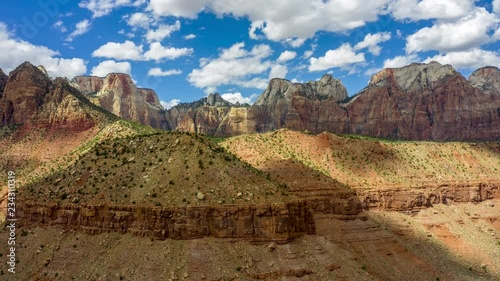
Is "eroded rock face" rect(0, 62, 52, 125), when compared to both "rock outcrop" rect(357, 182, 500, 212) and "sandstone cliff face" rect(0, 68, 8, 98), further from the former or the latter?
"rock outcrop" rect(357, 182, 500, 212)

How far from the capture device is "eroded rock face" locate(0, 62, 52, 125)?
394 feet

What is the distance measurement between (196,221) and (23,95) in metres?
98.0

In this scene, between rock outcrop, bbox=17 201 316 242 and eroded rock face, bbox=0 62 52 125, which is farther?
eroded rock face, bbox=0 62 52 125

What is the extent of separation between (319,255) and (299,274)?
422cm

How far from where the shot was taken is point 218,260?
41.7 meters

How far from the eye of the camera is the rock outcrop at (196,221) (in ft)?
144

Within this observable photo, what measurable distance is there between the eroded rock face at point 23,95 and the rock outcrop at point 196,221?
274 ft

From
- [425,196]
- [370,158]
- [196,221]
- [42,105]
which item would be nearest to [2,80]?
[42,105]

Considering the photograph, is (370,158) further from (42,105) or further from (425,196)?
(42,105)

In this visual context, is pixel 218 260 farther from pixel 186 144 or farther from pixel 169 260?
pixel 186 144

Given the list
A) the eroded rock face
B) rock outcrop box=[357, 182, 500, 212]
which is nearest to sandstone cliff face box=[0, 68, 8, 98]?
the eroded rock face

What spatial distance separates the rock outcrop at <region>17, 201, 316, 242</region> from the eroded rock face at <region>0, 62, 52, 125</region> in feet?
274

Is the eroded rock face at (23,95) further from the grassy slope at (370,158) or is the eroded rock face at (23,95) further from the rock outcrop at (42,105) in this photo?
the grassy slope at (370,158)

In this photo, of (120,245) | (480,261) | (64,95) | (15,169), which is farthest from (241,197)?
(64,95)
